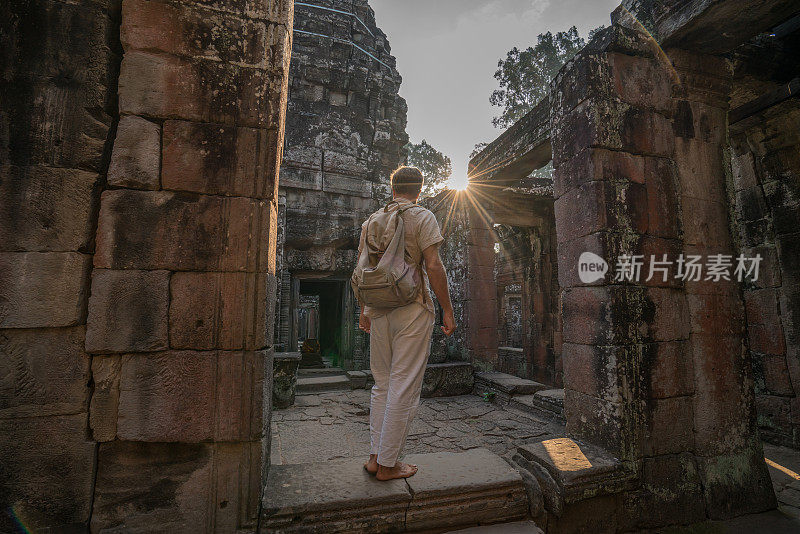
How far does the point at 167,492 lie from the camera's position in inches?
69.7

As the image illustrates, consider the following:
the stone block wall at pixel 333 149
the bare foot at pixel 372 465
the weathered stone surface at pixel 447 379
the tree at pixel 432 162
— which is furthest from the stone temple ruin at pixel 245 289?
the tree at pixel 432 162

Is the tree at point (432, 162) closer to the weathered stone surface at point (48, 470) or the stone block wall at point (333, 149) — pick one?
the stone block wall at point (333, 149)

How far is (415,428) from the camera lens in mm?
4102

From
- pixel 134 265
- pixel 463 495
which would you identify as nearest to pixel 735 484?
pixel 463 495

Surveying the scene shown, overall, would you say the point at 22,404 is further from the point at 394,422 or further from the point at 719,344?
the point at 719,344

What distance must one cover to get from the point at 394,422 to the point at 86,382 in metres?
1.56

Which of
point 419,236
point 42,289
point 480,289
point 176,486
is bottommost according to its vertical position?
point 176,486

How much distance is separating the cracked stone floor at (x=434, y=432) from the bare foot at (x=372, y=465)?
1.20 meters

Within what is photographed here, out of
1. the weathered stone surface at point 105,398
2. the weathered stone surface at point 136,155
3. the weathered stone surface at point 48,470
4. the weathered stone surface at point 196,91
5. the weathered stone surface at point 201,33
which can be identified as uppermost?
the weathered stone surface at point 201,33

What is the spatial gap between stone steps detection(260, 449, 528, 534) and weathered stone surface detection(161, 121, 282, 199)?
1.61 m

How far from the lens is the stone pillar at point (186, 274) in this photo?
1781 millimetres

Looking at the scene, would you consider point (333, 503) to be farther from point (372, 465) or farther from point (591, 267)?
point (591, 267)

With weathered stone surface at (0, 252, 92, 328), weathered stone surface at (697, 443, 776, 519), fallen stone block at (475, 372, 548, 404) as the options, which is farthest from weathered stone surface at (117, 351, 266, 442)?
fallen stone block at (475, 372, 548, 404)

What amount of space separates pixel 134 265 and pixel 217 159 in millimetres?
676
